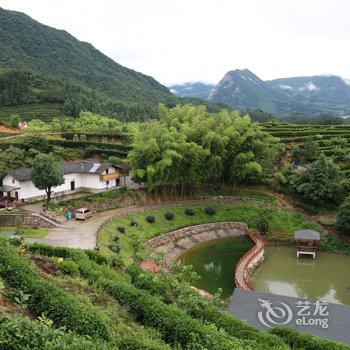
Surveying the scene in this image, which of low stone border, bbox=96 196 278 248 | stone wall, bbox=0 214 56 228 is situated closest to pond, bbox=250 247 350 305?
low stone border, bbox=96 196 278 248

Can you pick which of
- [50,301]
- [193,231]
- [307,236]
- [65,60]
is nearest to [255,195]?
[193,231]

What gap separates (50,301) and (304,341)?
7832 mm

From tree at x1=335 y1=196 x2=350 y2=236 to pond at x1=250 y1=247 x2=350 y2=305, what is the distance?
2.37 metres

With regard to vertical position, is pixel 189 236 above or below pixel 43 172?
below

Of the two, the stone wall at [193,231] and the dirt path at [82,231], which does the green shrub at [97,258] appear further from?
the stone wall at [193,231]

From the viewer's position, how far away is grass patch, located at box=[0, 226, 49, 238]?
2942cm

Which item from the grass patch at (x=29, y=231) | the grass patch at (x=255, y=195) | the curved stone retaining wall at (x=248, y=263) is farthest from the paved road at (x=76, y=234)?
the grass patch at (x=255, y=195)

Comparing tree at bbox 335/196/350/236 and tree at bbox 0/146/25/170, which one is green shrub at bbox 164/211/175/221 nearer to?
tree at bbox 335/196/350/236

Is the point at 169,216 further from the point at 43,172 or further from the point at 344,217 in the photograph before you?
the point at 344,217

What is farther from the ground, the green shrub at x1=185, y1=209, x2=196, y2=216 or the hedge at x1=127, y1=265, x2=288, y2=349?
the hedge at x1=127, y1=265, x2=288, y2=349

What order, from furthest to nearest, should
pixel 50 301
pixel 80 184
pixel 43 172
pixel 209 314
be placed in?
1. pixel 80 184
2. pixel 43 172
3. pixel 209 314
4. pixel 50 301

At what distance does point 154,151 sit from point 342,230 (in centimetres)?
1545

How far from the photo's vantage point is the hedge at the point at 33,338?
8.27m

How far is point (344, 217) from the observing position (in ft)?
116
